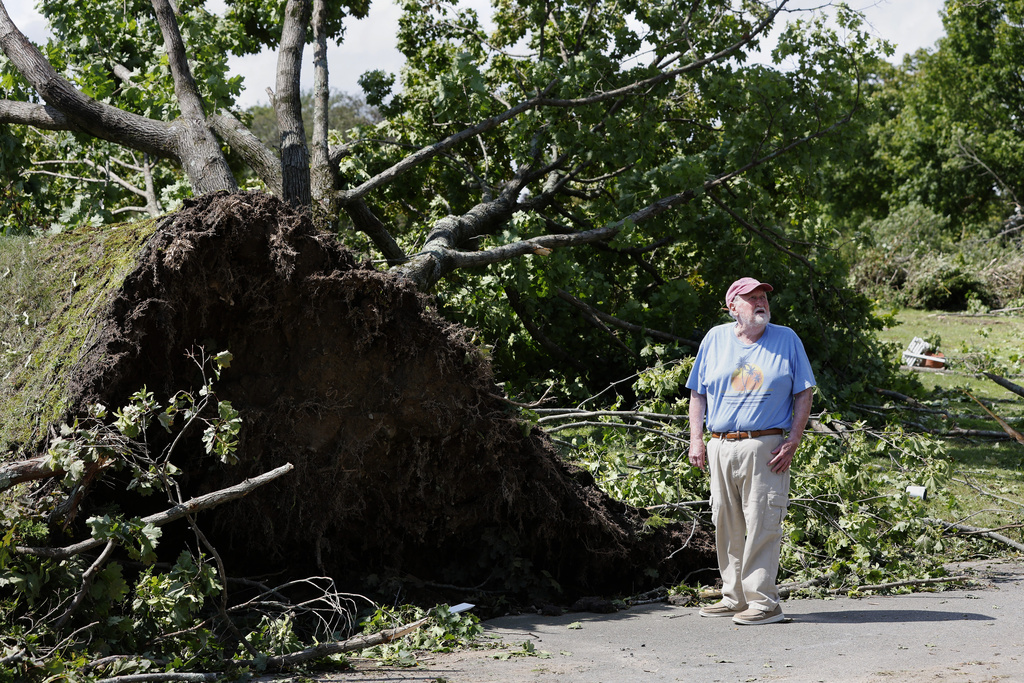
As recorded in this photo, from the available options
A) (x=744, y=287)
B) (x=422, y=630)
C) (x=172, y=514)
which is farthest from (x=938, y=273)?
(x=172, y=514)

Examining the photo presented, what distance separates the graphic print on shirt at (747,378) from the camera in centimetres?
479

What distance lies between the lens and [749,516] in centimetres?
477

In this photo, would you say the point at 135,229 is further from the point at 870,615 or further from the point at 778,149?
the point at 778,149

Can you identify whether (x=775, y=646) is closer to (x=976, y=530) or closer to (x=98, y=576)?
(x=976, y=530)

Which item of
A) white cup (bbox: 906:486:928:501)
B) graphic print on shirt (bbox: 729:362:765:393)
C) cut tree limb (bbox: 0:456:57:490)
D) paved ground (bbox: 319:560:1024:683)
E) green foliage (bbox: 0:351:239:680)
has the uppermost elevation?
graphic print on shirt (bbox: 729:362:765:393)

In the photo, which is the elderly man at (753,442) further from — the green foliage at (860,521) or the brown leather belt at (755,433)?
the green foliage at (860,521)

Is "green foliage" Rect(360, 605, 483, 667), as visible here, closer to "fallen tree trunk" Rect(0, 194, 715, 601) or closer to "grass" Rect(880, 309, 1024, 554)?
"fallen tree trunk" Rect(0, 194, 715, 601)

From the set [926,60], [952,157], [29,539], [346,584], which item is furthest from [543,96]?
[926,60]

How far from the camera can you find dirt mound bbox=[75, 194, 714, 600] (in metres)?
4.31

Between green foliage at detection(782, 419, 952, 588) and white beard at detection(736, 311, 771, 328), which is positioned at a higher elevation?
white beard at detection(736, 311, 771, 328)

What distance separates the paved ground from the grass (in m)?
1.55

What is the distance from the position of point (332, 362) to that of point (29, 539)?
63.6 inches

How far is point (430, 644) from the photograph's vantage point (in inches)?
164

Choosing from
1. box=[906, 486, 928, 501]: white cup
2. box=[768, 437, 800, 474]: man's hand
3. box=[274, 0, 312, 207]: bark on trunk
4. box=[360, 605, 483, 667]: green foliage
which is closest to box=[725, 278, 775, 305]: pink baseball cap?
box=[768, 437, 800, 474]: man's hand
